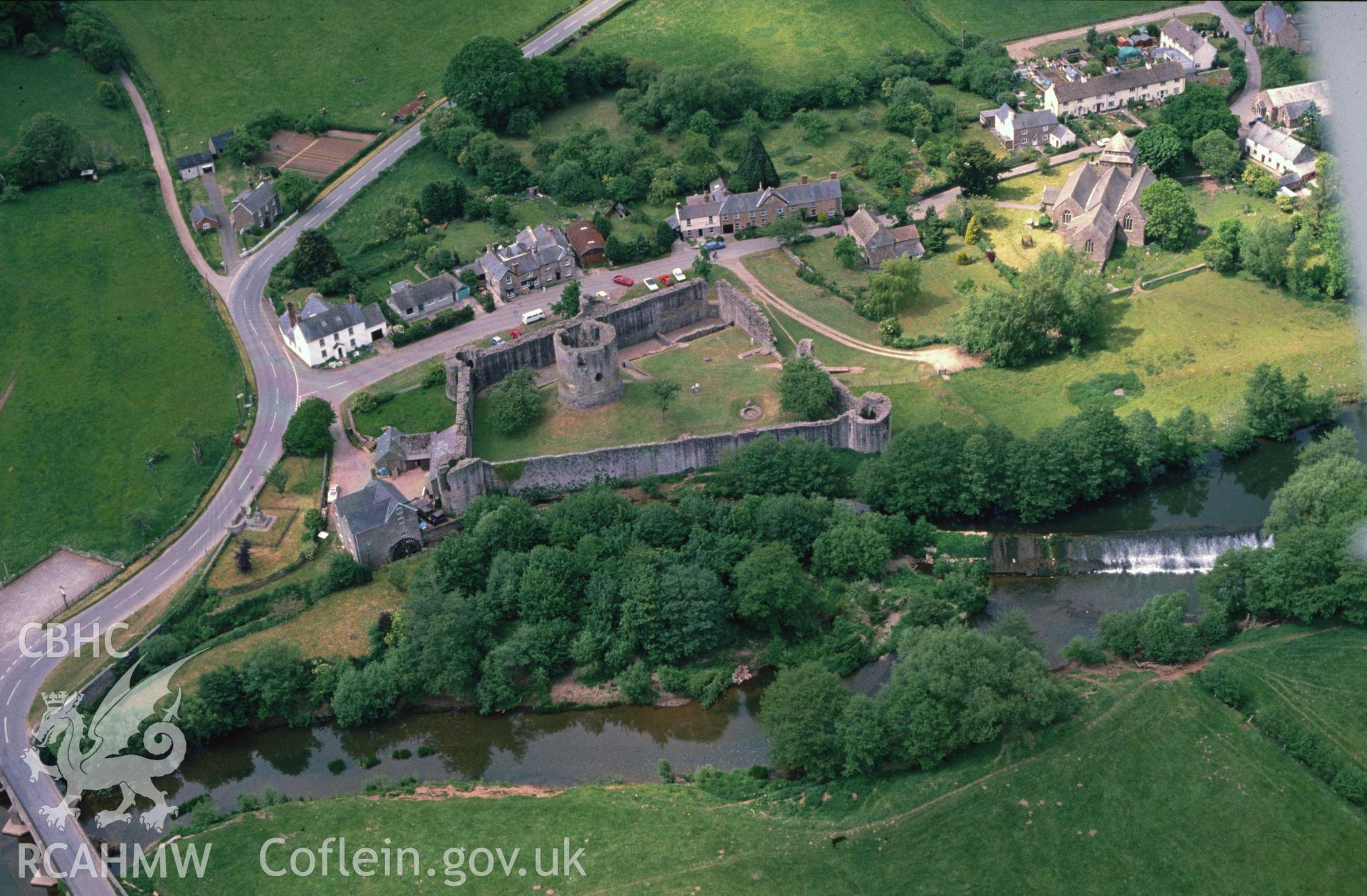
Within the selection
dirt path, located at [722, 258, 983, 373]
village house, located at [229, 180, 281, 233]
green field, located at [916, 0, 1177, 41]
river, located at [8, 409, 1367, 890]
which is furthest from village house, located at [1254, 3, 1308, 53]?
village house, located at [229, 180, 281, 233]

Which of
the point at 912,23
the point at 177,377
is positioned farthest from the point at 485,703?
the point at 912,23

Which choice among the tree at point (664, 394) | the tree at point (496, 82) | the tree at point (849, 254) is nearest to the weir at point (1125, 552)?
the tree at point (664, 394)

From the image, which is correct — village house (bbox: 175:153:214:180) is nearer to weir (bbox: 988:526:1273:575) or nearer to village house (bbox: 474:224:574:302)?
village house (bbox: 474:224:574:302)

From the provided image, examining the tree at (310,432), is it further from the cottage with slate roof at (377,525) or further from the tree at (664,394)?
the tree at (664,394)

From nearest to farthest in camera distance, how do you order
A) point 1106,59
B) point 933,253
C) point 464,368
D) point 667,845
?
point 667,845
point 464,368
point 933,253
point 1106,59

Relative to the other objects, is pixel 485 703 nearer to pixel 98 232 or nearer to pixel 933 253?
pixel 933 253

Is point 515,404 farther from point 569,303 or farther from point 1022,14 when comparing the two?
point 1022,14
